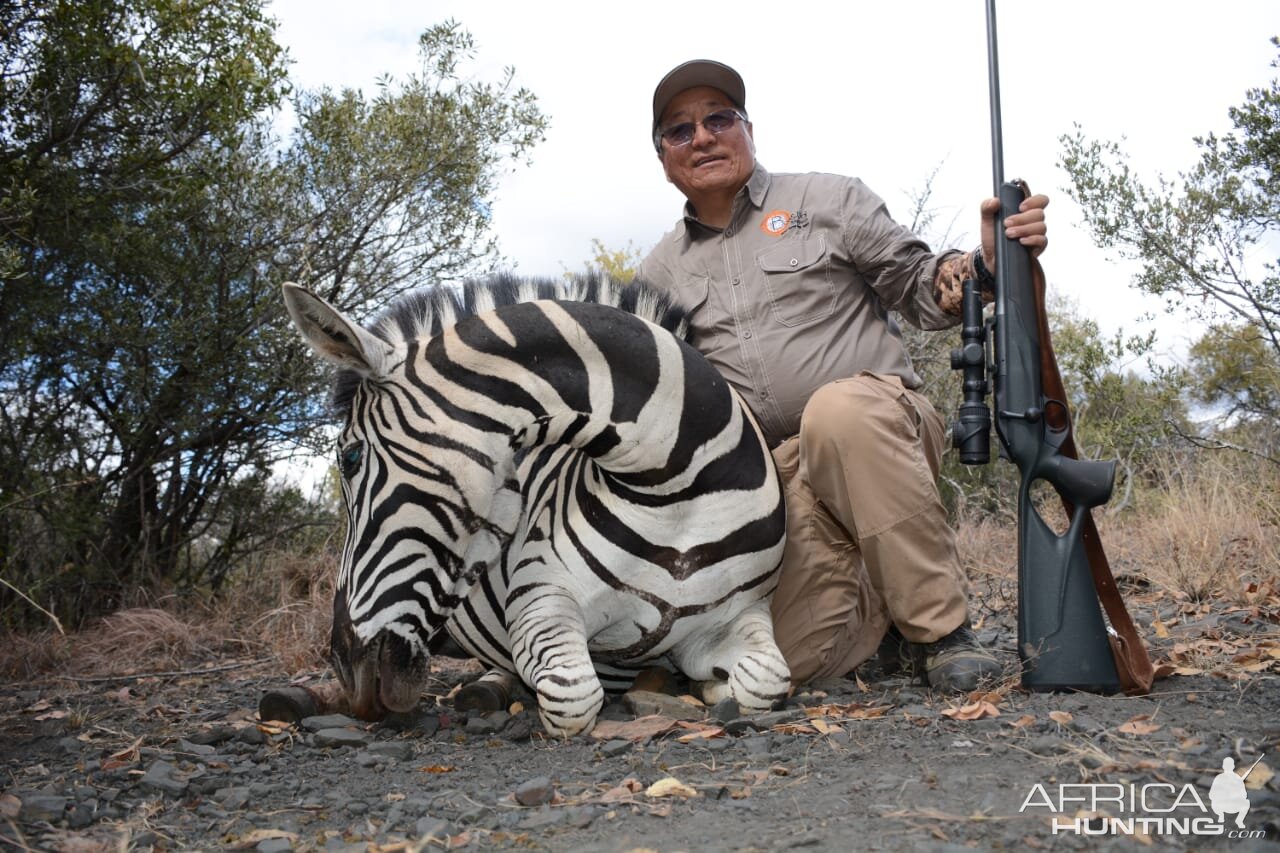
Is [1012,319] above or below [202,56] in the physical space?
below

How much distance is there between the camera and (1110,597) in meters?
3.00

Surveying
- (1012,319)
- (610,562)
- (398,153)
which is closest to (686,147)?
(1012,319)

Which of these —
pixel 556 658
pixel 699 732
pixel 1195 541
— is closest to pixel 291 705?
pixel 556 658

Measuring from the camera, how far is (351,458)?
3156 mm

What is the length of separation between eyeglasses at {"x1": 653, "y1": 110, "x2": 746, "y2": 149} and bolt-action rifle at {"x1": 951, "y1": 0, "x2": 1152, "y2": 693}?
47.5 inches

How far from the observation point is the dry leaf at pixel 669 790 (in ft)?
7.48

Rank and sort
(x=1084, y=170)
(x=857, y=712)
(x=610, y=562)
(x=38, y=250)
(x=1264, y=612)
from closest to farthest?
(x=857, y=712) < (x=610, y=562) < (x=1264, y=612) < (x=38, y=250) < (x=1084, y=170)

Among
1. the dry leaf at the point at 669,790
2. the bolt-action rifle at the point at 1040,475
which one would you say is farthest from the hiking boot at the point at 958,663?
the dry leaf at the point at 669,790

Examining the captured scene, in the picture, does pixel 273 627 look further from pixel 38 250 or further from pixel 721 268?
pixel 721 268

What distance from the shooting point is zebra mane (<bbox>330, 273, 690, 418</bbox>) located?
327 centimetres

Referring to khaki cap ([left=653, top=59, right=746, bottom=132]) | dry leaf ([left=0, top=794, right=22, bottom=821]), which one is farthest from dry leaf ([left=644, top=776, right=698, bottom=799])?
khaki cap ([left=653, top=59, right=746, bottom=132])

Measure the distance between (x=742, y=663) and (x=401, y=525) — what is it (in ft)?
3.85

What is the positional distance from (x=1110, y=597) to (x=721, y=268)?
6.58ft

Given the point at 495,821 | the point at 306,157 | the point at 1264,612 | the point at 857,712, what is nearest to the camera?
the point at 495,821
